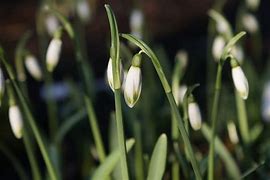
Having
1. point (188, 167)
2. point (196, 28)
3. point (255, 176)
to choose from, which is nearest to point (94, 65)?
point (196, 28)

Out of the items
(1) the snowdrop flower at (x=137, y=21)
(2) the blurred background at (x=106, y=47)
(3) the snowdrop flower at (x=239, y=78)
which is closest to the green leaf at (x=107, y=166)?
(3) the snowdrop flower at (x=239, y=78)

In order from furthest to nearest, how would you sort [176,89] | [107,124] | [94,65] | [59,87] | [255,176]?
[94,65], [59,87], [107,124], [255,176], [176,89]

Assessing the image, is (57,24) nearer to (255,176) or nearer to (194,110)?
(255,176)

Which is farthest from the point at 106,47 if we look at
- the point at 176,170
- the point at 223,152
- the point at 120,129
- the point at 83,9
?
the point at 120,129

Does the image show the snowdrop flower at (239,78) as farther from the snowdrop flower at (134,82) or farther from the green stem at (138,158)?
the green stem at (138,158)

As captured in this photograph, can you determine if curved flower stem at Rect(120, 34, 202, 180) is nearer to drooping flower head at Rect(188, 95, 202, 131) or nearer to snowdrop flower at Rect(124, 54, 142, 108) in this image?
snowdrop flower at Rect(124, 54, 142, 108)

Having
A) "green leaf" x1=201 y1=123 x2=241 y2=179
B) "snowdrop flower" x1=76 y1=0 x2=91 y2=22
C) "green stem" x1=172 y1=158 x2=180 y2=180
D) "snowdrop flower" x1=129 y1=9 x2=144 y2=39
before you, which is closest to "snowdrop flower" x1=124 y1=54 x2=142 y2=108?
"green stem" x1=172 y1=158 x2=180 y2=180
